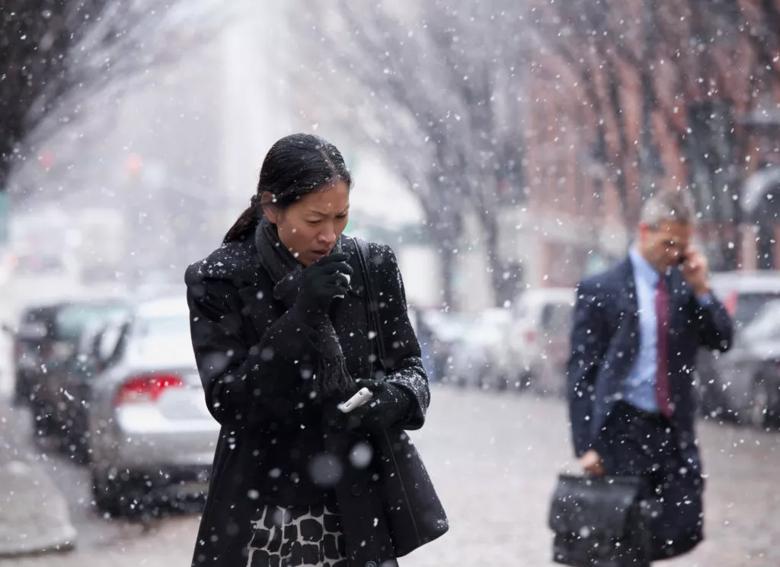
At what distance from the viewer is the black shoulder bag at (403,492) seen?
126 inches

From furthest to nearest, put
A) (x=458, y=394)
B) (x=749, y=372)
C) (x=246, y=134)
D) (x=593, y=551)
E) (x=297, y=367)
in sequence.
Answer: (x=246, y=134)
(x=458, y=394)
(x=749, y=372)
(x=593, y=551)
(x=297, y=367)

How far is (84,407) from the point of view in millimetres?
13391

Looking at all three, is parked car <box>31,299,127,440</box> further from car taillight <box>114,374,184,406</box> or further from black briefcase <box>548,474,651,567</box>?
black briefcase <box>548,474,651,567</box>

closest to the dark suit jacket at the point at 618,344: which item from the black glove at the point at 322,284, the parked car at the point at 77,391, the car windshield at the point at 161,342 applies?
the black glove at the point at 322,284

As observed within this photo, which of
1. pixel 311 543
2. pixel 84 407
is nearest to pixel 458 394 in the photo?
pixel 84 407

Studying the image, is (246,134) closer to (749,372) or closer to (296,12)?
(296,12)

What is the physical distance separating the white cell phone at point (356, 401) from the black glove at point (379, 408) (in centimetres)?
2

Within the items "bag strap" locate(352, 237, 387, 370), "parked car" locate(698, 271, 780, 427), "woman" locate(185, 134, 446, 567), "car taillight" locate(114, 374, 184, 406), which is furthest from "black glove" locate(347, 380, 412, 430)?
"parked car" locate(698, 271, 780, 427)

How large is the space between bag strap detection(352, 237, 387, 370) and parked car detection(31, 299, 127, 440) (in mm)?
11208

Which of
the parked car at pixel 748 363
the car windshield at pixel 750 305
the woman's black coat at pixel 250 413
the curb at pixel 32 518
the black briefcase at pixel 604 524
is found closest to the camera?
the woman's black coat at pixel 250 413

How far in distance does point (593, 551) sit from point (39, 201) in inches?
2474

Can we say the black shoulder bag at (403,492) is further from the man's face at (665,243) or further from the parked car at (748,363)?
the parked car at (748,363)

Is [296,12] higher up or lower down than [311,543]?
higher up

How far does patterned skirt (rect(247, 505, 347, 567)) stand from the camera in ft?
10.6
